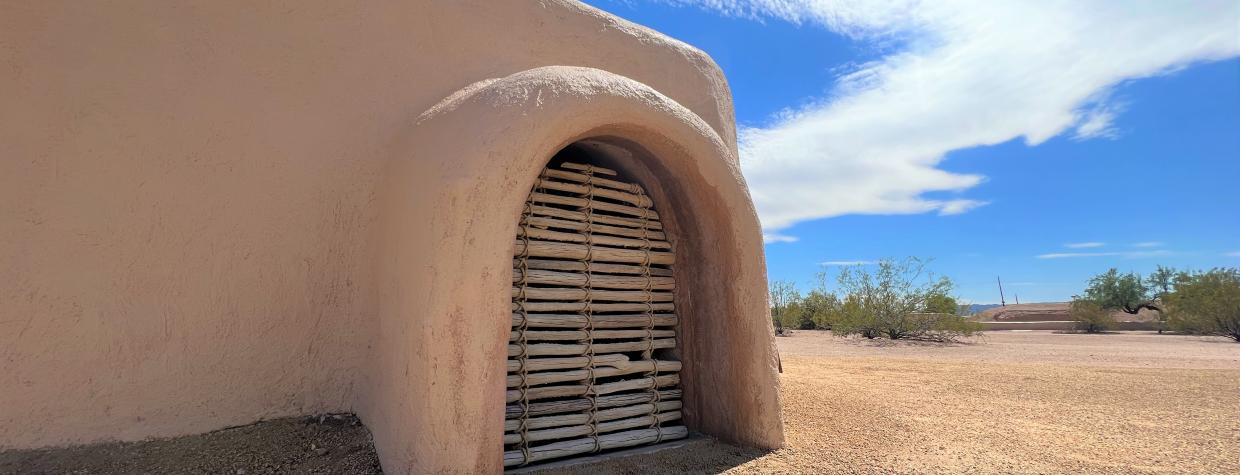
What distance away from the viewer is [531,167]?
285 centimetres

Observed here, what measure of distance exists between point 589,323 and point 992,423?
3.35m

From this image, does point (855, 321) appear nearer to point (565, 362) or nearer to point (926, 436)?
point (926, 436)

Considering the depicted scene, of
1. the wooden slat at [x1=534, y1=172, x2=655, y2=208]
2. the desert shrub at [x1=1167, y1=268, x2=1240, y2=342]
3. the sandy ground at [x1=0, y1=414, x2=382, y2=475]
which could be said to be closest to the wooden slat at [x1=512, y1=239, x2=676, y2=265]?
the wooden slat at [x1=534, y1=172, x2=655, y2=208]

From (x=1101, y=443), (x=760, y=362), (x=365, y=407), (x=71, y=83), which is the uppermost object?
(x=71, y=83)

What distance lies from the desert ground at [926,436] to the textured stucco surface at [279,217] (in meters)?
0.16

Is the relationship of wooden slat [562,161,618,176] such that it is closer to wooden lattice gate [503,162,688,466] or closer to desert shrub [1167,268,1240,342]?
wooden lattice gate [503,162,688,466]

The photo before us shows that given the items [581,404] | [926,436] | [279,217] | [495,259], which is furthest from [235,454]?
[926,436]

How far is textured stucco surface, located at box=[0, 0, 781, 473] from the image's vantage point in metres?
2.64

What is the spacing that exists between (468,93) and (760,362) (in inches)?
90.5

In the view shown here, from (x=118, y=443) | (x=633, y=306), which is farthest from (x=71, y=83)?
(x=633, y=306)

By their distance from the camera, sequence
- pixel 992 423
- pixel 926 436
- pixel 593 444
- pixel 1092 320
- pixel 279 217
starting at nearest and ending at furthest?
1. pixel 279 217
2. pixel 593 444
3. pixel 926 436
4. pixel 992 423
5. pixel 1092 320

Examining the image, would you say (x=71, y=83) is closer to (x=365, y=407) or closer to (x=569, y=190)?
(x=365, y=407)

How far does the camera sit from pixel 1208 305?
14.8 m

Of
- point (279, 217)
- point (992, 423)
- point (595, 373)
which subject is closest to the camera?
point (279, 217)
